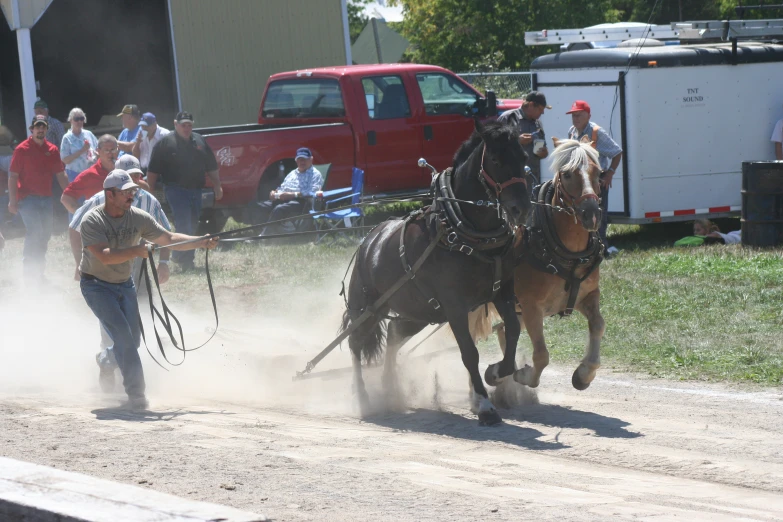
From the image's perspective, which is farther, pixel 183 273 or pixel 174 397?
pixel 183 273

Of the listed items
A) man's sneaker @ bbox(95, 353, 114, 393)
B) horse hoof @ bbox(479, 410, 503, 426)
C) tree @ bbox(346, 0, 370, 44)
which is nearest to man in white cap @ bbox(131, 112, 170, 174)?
man's sneaker @ bbox(95, 353, 114, 393)

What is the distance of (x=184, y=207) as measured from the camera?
14523 millimetres

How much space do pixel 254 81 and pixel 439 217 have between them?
16.0m

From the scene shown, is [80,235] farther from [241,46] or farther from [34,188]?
[241,46]

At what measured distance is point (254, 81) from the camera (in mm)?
22547

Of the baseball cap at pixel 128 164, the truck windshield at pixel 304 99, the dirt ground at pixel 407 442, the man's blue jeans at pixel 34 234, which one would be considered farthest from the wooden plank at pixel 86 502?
the truck windshield at pixel 304 99

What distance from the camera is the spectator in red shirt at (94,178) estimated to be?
10.3m

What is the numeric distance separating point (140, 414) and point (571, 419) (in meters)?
3.05

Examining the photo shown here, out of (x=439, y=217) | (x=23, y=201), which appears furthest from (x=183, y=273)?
(x=439, y=217)

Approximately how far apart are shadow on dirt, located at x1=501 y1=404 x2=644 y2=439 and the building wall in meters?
15.4

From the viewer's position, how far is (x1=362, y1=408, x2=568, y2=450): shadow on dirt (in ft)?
22.2

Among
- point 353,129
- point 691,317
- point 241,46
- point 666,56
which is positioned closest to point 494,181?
point 691,317

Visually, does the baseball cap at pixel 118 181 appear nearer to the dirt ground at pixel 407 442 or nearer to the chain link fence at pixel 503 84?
the dirt ground at pixel 407 442

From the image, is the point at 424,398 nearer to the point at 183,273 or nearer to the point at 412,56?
the point at 183,273
